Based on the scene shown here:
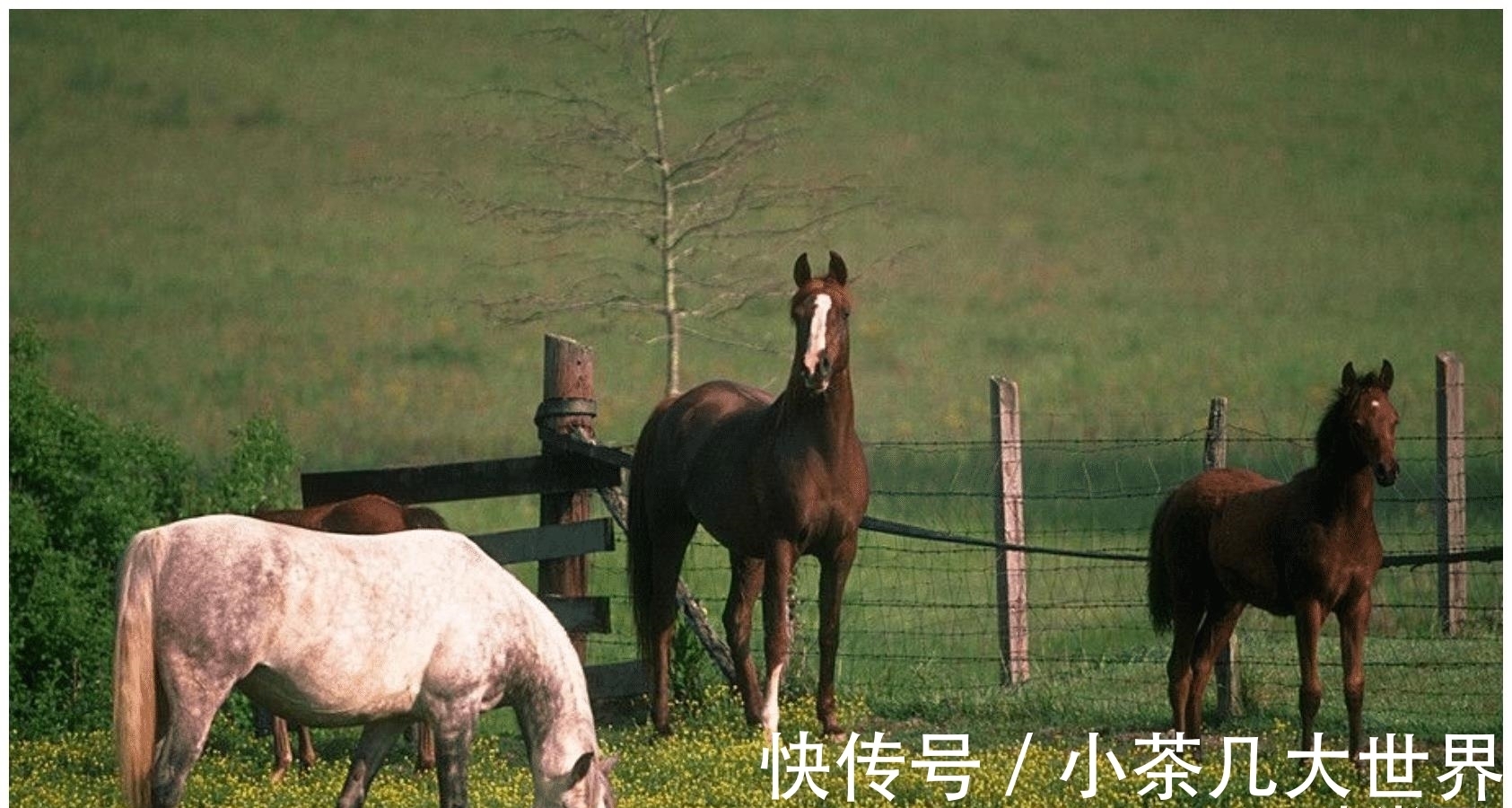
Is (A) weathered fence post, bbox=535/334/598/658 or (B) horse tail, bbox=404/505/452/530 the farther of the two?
(A) weathered fence post, bbox=535/334/598/658

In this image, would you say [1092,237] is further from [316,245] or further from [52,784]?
[52,784]

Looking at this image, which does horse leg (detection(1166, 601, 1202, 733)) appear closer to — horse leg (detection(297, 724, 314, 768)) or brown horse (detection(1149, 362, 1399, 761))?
brown horse (detection(1149, 362, 1399, 761))

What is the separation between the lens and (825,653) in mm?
9805

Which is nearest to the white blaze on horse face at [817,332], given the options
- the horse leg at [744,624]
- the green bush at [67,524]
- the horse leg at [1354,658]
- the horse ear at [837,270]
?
the horse ear at [837,270]

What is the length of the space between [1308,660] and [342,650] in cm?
427

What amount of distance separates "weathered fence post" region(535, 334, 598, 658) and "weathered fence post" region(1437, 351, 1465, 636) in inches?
206

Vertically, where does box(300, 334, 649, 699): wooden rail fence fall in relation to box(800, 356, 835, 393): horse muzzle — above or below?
below

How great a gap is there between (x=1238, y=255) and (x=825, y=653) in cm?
3127

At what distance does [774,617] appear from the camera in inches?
378

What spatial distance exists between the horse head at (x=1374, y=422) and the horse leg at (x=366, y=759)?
4211mm

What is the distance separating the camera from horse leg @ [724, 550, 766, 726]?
10164 millimetres

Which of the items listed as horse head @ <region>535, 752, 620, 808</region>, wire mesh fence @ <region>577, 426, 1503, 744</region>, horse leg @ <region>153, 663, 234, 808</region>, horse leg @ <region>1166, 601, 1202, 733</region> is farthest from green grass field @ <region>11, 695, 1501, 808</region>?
horse leg @ <region>153, 663, 234, 808</region>

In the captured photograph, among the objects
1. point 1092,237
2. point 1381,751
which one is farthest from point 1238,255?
point 1381,751

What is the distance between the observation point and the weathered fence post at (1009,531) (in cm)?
1201
